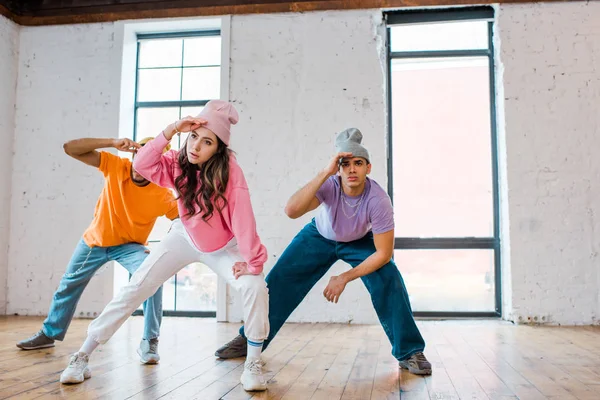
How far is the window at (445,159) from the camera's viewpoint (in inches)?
196

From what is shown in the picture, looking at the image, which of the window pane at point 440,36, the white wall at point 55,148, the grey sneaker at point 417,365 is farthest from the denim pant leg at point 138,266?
the window pane at point 440,36

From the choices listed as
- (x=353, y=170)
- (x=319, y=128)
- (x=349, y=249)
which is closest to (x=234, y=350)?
(x=349, y=249)

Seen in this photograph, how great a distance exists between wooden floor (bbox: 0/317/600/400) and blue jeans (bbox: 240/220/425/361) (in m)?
0.19

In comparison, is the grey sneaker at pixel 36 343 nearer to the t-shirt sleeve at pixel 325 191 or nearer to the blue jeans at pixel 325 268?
the blue jeans at pixel 325 268

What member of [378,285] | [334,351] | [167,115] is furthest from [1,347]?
[167,115]

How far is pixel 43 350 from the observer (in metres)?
3.20

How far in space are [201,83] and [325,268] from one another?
309cm

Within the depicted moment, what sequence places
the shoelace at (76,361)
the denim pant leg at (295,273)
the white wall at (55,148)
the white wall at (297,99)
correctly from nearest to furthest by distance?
the shoelace at (76,361) < the denim pant leg at (295,273) < the white wall at (297,99) < the white wall at (55,148)

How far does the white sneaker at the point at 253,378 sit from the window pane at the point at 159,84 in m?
3.70

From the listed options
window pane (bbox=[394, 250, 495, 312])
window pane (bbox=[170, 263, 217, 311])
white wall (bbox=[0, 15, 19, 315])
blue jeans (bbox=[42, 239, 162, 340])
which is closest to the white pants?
blue jeans (bbox=[42, 239, 162, 340])

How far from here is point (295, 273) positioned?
293 centimetres

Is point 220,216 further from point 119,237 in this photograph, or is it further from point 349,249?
point 119,237

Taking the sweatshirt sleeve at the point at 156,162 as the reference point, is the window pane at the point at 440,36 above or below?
above

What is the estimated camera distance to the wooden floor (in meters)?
2.28
